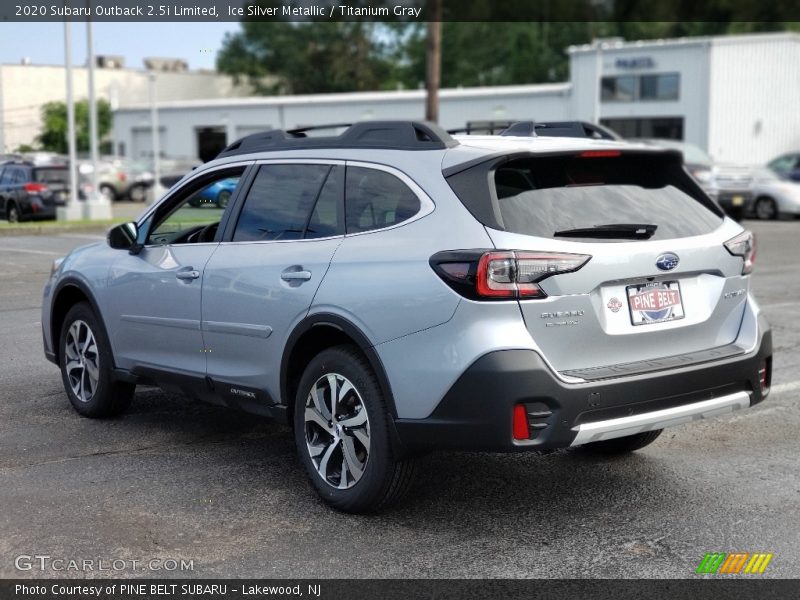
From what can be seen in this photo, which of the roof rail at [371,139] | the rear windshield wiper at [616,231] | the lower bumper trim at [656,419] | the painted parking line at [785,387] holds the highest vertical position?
the roof rail at [371,139]

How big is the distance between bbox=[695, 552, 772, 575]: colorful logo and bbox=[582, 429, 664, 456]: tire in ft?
4.95

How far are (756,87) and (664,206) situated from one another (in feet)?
140

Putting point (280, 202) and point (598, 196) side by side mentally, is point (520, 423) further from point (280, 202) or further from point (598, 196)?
point (280, 202)

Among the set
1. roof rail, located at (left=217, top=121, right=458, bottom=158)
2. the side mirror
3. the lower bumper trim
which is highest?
roof rail, located at (left=217, top=121, right=458, bottom=158)

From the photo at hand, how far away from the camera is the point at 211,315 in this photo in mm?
5785

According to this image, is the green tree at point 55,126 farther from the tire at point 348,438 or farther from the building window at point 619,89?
the tire at point 348,438

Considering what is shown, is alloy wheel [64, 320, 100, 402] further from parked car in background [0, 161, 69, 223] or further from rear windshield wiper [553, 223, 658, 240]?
parked car in background [0, 161, 69, 223]

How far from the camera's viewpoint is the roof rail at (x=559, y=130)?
578cm

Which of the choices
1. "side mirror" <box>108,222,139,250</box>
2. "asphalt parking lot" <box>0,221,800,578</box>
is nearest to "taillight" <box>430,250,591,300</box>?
"asphalt parking lot" <box>0,221,800,578</box>

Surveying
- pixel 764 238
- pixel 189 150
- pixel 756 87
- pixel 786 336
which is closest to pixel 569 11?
pixel 189 150

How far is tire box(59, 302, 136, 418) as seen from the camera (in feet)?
22.2

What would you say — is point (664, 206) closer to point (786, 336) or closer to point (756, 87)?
point (786, 336)

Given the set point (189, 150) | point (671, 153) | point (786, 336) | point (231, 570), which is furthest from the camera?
point (189, 150)

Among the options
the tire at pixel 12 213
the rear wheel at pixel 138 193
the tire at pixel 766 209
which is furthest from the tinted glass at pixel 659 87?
the tire at pixel 12 213
